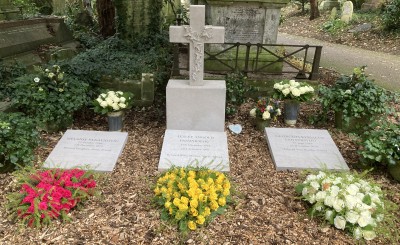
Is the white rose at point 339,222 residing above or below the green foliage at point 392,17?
below

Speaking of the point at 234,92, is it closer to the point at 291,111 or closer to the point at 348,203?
the point at 291,111

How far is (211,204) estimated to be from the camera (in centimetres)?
310

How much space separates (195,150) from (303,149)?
1.45 metres

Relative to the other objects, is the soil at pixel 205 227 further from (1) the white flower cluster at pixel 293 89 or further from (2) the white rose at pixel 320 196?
(1) the white flower cluster at pixel 293 89

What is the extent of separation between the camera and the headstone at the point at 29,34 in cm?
599

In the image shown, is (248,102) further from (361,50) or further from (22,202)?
(361,50)

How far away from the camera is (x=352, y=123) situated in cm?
496

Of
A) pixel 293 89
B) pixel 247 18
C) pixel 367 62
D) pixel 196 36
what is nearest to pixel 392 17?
pixel 367 62

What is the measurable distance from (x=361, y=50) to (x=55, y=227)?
39.6ft

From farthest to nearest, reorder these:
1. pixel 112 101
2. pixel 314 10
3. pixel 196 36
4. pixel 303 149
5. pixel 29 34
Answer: pixel 314 10, pixel 29 34, pixel 112 101, pixel 196 36, pixel 303 149

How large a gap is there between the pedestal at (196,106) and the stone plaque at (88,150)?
80 cm

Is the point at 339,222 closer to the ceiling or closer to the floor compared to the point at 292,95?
closer to the floor

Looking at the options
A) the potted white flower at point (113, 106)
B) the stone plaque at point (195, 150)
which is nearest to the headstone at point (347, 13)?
the stone plaque at point (195, 150)

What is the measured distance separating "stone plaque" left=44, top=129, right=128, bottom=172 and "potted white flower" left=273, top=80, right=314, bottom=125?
247 centimetres
